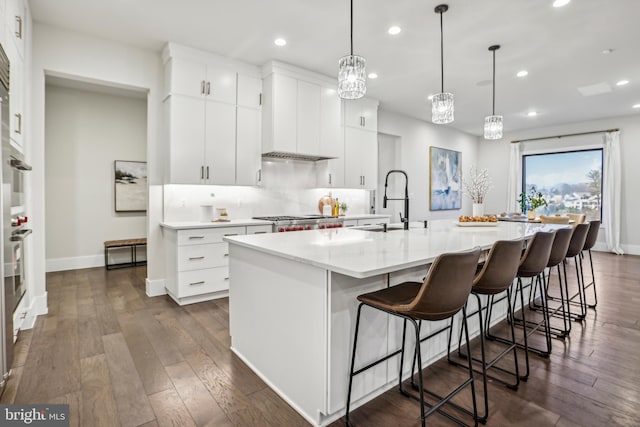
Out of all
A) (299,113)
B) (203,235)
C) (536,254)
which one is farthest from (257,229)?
(536,254)

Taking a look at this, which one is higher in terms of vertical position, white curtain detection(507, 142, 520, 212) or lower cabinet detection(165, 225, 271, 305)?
white curtain detection(507, 142, 520, 212)

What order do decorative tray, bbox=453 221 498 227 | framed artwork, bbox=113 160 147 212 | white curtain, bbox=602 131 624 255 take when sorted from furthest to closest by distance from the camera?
1. white curtain, bbox=602 131 624 255
2. framed artwork, bbox=113 160 147 212
3. decorative tray, bbox=453 221 498 227

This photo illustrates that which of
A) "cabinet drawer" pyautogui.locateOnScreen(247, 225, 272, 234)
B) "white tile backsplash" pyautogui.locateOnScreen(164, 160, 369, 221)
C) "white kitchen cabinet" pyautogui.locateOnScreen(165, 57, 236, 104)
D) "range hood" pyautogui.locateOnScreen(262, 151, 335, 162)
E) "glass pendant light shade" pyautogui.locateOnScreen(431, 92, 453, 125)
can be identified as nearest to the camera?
"glass pendant light shade" pyautogui.locateOnScreen(431, 92, 453, 125)

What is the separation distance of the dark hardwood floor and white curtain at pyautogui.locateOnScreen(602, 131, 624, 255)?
4.59 m

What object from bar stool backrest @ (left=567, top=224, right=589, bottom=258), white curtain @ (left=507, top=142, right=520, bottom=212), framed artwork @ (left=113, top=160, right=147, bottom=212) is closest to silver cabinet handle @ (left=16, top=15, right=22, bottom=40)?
framed artwork @ (left=113, top=160, right=147, bottom=212)

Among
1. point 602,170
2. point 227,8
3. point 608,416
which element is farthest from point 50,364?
point 602,170

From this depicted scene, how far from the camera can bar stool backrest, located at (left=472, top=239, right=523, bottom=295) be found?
6.11 ft

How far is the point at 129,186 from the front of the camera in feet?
18.9

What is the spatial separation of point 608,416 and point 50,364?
135 inches

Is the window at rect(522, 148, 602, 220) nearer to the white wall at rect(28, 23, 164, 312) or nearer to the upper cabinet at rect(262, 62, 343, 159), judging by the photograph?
the upper cabinet at rect(262, 62, 343, 159)

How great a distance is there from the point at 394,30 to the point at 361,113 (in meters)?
2.16

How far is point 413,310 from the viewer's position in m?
1.49

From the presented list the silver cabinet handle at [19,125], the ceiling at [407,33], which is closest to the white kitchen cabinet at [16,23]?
the ceiling at [407,33]

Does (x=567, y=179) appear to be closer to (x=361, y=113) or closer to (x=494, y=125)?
(x=494, y=125)
